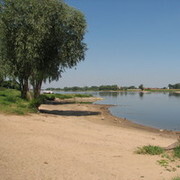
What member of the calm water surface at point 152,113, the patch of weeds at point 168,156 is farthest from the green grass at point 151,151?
the calm water surface at point 152,113

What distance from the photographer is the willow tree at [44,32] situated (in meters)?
20.6

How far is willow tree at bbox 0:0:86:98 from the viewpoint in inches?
810

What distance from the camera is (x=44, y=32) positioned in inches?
792

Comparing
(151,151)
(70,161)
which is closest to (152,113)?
(151,151)

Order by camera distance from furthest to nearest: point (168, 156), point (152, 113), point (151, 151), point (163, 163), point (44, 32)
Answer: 1. point (152, 113)
2. point (44, 32)
3. point (151, 151)
4. point (168, 156)
5. point (163, 163)

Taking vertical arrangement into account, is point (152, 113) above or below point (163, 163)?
below

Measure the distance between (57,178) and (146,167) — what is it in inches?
102

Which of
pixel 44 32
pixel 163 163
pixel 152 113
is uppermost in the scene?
pixel 44 32

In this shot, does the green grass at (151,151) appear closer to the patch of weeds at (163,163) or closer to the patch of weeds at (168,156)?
the patch of weeds at (168,156)

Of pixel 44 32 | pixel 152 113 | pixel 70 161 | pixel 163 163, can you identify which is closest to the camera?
pixel 70 161

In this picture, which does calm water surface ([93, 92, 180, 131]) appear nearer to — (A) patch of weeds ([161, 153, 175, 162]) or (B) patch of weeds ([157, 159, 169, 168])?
(A) patch of weeds ([161, 153, 175, 162])

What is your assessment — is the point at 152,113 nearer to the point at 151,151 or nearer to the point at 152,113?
the point at 152,113

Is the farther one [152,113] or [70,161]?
[152,113]

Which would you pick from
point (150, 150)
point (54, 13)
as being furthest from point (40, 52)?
point (150, 150)
